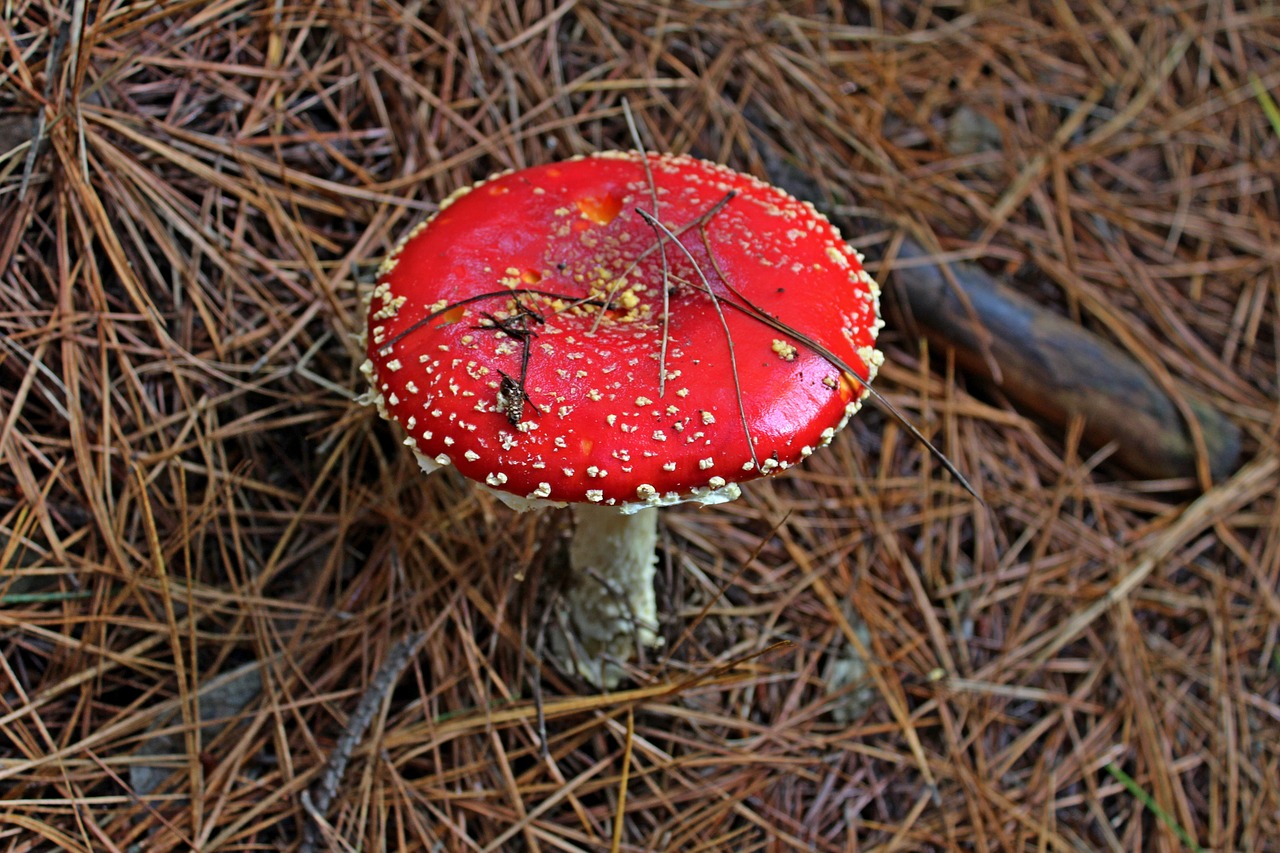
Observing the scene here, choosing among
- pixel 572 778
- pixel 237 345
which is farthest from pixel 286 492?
pixel 572 778

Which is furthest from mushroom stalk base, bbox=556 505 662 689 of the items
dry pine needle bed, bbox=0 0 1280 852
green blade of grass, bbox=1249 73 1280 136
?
green blade of grass, bbox=1249 73 1280 136

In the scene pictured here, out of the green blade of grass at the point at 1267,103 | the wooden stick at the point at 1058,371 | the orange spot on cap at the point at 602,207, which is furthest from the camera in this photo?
the green blade of grass at the point at 1267,103

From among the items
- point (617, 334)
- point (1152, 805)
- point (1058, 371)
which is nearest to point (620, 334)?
point (617, 334)

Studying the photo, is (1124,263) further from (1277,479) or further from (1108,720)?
(1108,720)

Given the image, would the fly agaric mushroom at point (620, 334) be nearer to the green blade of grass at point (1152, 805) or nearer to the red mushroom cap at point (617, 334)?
the red mushroom cap at point (617, 334)

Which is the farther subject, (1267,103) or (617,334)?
(1267,103)

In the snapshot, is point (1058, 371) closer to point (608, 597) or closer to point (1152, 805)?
point (1152, 805)

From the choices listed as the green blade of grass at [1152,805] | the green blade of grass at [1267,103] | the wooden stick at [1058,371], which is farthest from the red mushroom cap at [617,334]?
the green blade of grass at [1267,103]
